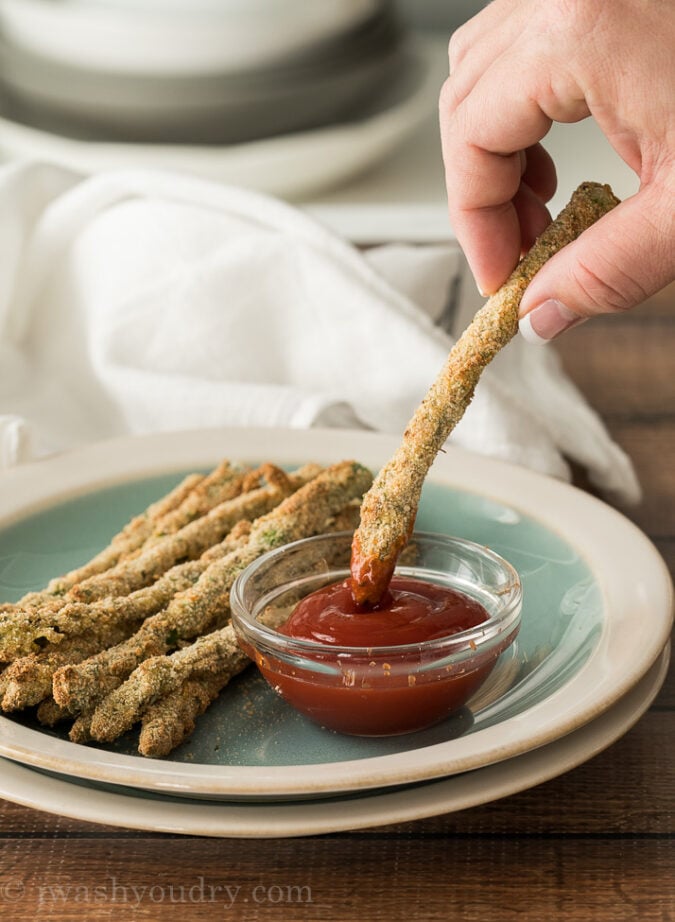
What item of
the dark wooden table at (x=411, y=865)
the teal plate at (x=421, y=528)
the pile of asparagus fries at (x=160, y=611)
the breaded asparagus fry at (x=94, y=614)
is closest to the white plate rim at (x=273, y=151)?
the teal plate at (x=421, y=528)

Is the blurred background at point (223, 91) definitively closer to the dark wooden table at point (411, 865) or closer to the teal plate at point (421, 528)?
the teal plate at point (421, 528)

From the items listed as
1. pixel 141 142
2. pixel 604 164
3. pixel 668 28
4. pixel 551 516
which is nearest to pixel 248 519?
pixel 551 516

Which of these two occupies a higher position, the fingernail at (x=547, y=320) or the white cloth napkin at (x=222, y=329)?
the fingernail at (x=547, y=320)

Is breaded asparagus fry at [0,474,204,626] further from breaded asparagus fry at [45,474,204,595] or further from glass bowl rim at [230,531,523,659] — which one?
glass bowl rim at [230,531,523,659]

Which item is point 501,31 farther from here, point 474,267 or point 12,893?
point 12,893

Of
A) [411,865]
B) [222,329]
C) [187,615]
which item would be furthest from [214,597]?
[222,329]

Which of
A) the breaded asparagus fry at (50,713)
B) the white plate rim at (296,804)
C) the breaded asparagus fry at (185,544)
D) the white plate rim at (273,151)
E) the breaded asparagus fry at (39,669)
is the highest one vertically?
the white plate rim at (296,804)

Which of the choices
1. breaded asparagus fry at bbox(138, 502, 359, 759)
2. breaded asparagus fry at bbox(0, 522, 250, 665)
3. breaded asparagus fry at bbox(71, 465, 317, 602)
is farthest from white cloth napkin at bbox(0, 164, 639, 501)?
breaded asparagus fry at bbox(138, 502, 359, 759)
